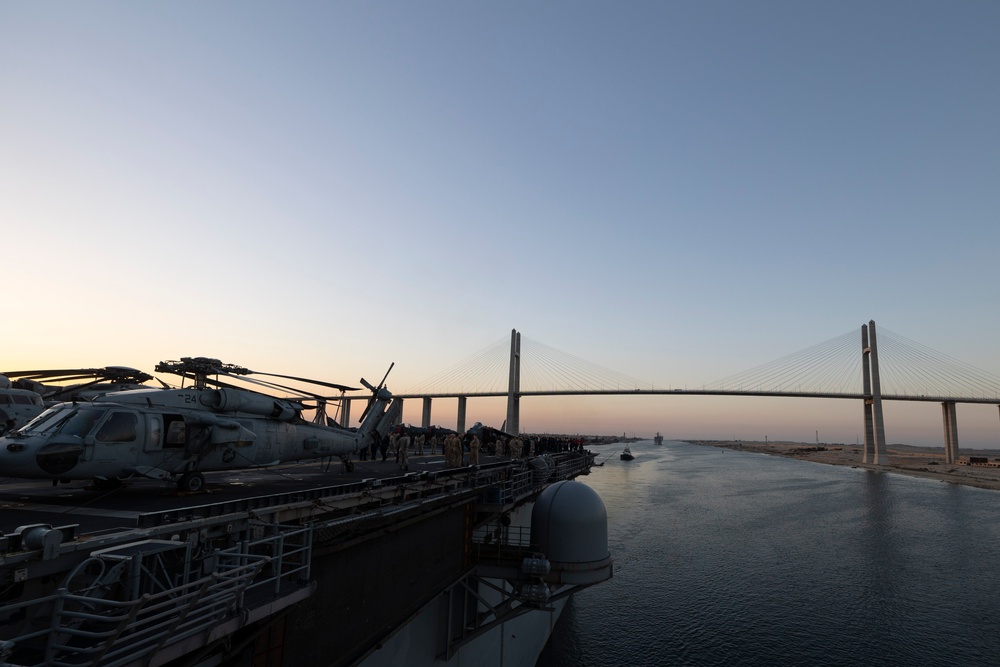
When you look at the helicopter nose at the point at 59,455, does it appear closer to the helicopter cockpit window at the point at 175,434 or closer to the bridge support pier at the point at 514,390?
the helicopter cockpit window at the point at 175,434

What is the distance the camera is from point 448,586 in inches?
579

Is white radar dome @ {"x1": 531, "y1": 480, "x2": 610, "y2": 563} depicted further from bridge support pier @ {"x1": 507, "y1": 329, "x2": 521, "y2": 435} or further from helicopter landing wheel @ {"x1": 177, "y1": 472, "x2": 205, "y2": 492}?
bridge support pier @ {"x1": 507, "y1": 329, "x2": 521, "y2": 435}

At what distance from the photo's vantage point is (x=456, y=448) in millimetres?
25766

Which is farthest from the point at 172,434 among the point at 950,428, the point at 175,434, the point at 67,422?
the point at 950,428

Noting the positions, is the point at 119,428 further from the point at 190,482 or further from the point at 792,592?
the point at 792,592

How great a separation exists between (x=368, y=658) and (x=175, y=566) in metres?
5.28

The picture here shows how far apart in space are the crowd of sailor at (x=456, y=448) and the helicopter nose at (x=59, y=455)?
46.3ft

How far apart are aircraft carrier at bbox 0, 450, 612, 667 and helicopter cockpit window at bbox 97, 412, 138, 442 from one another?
1.47 metres

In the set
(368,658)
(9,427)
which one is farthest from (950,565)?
(9,427)

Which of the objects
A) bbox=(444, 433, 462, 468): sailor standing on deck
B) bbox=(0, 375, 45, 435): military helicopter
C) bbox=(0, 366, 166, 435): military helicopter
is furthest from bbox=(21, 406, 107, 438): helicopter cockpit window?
bbox=(444, 433, 462, 468): sailor standing on deck

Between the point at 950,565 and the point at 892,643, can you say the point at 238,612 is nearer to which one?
the point at 892,643

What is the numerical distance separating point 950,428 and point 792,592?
418 ft

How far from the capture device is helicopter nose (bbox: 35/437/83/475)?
10695 mm

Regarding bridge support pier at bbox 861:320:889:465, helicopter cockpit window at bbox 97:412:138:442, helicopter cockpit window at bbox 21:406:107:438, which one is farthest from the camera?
bridge support pier at bbox 861:320:889:465
